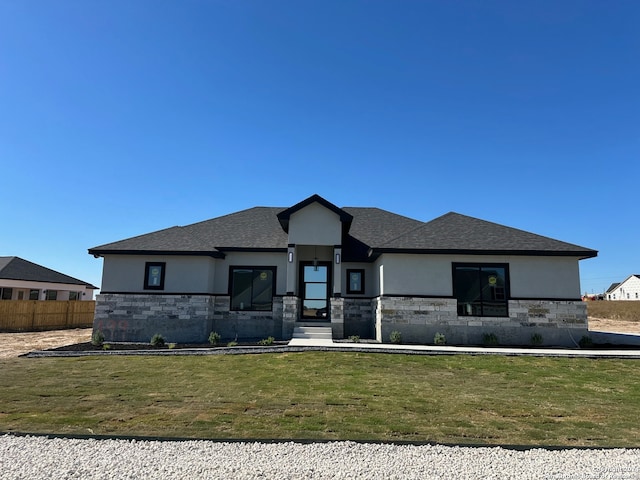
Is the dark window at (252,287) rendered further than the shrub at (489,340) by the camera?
Yes

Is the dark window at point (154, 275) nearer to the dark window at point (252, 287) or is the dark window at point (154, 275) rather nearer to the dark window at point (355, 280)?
the dark window at point (252, 287)

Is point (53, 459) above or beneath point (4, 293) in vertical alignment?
beneath

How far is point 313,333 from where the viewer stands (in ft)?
50.9

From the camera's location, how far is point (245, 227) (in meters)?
19.5

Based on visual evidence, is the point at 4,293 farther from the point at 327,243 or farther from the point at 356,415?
the point at 356,415

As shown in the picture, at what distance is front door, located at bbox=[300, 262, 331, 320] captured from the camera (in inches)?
714

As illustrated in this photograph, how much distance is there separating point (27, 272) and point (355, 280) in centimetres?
2776

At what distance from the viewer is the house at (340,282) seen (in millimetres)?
14906

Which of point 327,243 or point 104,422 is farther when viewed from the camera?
point 327,243

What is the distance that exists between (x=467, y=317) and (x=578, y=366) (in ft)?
14.1

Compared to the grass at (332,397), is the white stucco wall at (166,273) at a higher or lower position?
higher

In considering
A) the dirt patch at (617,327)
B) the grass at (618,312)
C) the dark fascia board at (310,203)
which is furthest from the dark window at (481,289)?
the grass at (618,312)

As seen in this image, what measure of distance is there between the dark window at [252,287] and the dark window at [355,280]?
346 centimetres

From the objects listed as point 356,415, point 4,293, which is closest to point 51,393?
point 356,415
